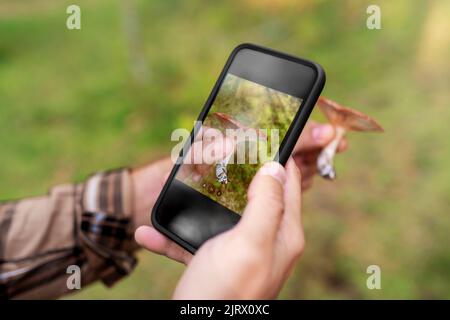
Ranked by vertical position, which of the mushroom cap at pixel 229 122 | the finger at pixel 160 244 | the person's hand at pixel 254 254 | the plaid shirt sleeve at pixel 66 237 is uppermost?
the mushroom cap at pixel 229 122

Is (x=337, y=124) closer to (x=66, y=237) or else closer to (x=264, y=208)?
(x=264, y=208)

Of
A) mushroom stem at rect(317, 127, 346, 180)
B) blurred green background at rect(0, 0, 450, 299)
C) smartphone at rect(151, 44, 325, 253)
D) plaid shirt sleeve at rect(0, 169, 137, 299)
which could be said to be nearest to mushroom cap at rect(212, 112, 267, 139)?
smartphone at rect(151, 44, 325, 253)

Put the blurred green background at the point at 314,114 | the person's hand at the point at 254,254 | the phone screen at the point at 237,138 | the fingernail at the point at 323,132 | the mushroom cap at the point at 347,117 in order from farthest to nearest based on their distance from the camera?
the blurred green background at the point at 314,114 → the fingernail at the point at 323,132 → the mushroom cap at the point at 347,117 → the phone screen at the point at 237,138 → the person's hand at the point at 254,254

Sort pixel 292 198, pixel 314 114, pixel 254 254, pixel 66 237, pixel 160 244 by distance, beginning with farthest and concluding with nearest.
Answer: pixel 314 114
pixel 66 237
pixel 160 244
pixel 292 198
pixel 254 254

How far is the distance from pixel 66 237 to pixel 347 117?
770mm

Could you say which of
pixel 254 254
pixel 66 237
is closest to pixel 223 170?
pixel 254 254

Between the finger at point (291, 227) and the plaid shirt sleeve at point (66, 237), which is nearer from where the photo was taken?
the finger at point (291, 227)

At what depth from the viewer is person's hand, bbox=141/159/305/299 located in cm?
61

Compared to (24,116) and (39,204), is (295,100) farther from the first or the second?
(24,116)

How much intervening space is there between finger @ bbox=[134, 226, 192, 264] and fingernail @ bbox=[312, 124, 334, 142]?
463mm

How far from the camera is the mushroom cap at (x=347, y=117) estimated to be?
95cm

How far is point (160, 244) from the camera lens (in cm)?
86

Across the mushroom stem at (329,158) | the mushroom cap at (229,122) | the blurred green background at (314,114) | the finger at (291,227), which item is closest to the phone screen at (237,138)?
the mushroom cap at (229,122)

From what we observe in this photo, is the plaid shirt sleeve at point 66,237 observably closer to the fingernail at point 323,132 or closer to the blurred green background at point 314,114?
the fingernail at point 323,132
